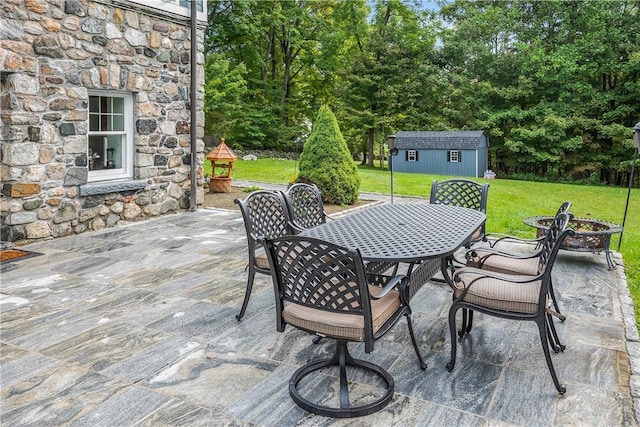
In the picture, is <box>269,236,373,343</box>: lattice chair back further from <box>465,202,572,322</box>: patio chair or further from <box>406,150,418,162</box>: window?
<box>406,150,418,162</box>: window

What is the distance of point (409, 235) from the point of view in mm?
3018

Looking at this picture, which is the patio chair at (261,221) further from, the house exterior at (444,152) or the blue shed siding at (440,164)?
the blue shed siding at (440,164)

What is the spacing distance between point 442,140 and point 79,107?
49.5ft

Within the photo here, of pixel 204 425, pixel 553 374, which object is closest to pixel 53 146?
pixel 204 425

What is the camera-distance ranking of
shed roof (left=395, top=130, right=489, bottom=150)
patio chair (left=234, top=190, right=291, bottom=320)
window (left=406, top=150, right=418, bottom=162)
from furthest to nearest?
1. window (left=406, top=150, right=418, bottom=162)
2. shed roof (left=395, top=130, right=489, bottom=150)
3. patio chair (left=234, top=190, right=291, bottom=320)

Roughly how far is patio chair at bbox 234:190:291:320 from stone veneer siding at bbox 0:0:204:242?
10.6 ft

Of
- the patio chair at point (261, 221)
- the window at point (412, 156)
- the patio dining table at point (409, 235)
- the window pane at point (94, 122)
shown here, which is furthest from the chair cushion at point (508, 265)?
the window at point (412, 156)

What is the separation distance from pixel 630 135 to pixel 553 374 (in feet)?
60.8

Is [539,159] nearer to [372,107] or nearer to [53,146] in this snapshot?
[372,107]

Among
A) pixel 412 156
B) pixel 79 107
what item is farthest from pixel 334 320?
pixel 412 156

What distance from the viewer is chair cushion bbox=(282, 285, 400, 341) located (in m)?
2.18

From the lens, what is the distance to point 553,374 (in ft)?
7.83

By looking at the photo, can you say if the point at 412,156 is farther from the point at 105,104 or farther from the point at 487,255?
the point at 487,255

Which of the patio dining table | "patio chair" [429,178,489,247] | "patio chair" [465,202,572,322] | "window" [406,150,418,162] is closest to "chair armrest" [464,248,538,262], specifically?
"patio chair" [465,202,572,322]
